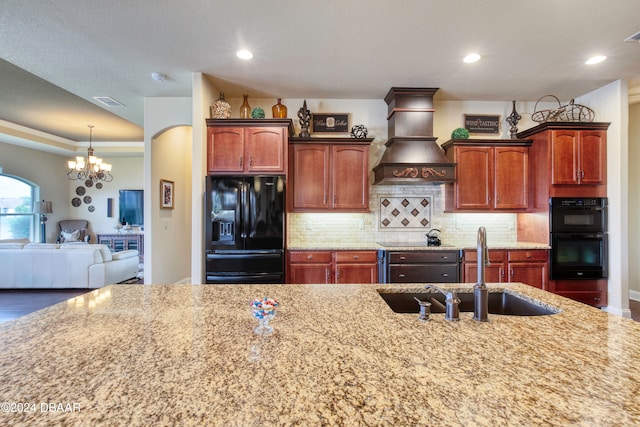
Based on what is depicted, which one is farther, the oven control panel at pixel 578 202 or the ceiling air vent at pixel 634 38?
the oven control panel at pixel 578 202

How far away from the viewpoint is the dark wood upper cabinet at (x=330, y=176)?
3863mm

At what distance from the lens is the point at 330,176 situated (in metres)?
3.88

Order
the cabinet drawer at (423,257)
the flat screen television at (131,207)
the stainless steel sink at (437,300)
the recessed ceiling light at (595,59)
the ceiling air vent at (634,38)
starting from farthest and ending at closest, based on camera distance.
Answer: the flat screen television at (131,207) → the cabinet drawer at (423,257) → the recessed ceiling light at (595,59) → the ceiling air vent at (634,38) → the stainless steel sink at (437,300)

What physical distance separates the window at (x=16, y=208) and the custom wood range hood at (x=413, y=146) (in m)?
8.72

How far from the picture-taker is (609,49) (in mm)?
2900

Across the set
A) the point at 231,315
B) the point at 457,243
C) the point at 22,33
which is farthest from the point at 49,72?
the point at 457,243

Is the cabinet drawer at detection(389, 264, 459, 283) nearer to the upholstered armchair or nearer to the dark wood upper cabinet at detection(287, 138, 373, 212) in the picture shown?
the dark wood upper cabinet at detection(287, 138, 373, 212)

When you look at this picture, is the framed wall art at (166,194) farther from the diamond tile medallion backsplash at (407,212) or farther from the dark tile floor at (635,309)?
the dark tile floor at (635,309)

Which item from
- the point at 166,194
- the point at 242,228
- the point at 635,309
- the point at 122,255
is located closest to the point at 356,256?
the point at 242,228

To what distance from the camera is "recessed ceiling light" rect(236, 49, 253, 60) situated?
9.62 feet

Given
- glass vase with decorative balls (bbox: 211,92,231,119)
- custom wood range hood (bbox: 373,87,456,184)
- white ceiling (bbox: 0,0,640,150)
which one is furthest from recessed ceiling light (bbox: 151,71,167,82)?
custom wood range hood (bbox: 373,87,456,184)

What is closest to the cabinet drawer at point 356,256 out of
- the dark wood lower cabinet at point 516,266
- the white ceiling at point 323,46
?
the dark wood lower cabinet at point 516,266

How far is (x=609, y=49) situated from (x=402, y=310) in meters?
3.32

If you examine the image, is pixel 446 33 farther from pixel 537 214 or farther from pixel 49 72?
pixel 49 72
